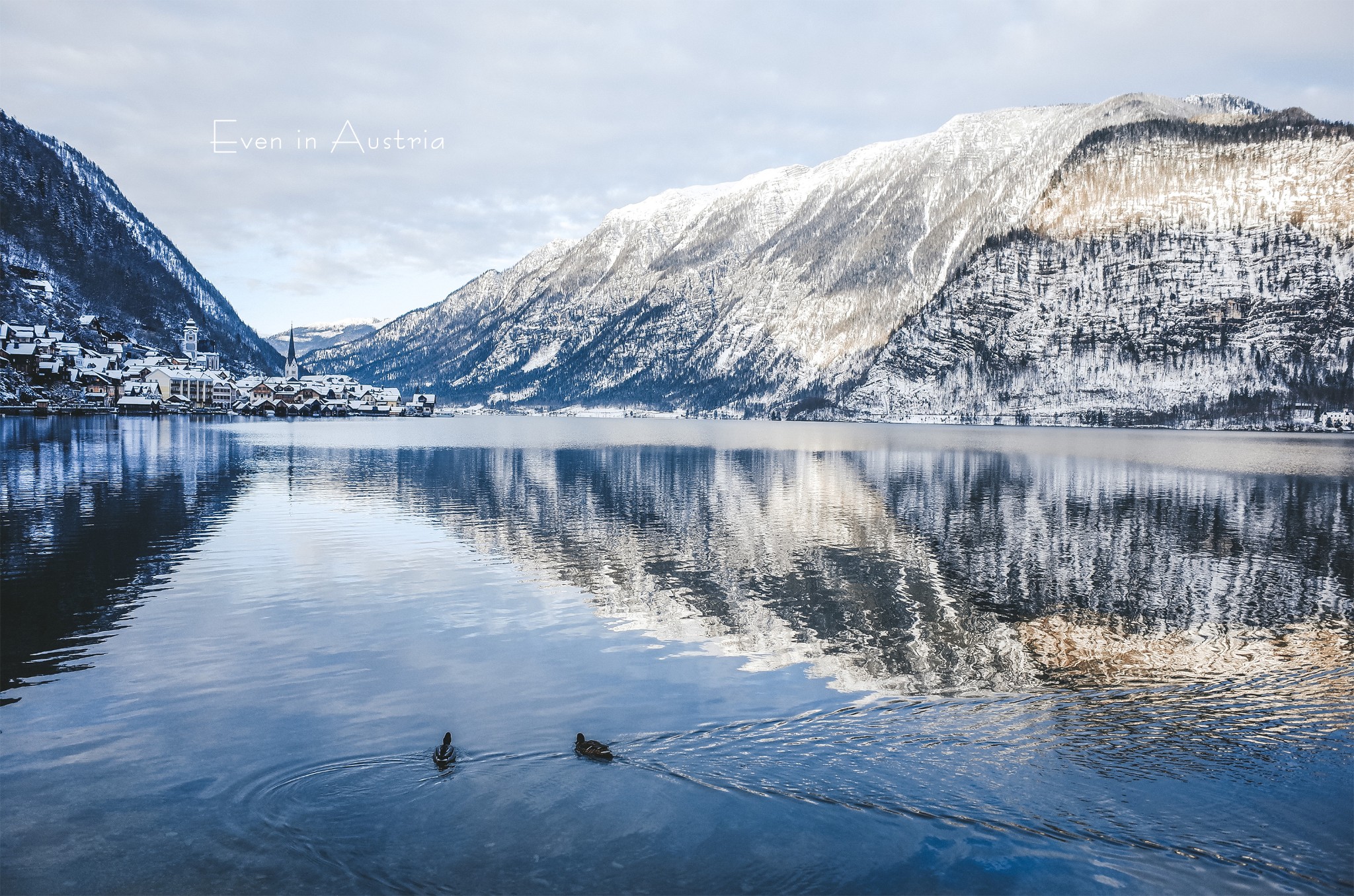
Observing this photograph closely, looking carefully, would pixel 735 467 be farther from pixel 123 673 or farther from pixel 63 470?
pixel 123 673

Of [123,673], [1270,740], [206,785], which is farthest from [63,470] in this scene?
[1270,740]

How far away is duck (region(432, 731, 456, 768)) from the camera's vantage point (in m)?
16.5

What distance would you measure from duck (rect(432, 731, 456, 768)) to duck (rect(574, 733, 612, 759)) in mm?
2350

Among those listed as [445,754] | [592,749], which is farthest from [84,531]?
[592,749]

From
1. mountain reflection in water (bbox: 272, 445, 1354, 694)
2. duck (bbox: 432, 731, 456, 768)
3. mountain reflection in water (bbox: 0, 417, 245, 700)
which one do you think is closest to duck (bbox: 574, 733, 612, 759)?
duck (bbox: 432, 731, 456, 768)

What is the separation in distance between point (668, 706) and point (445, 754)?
5.32m

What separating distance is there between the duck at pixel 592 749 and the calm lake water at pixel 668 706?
0.77ft

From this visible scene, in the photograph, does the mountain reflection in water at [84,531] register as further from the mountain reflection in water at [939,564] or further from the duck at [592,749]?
the duck at [592,749]

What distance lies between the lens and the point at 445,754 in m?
16.5

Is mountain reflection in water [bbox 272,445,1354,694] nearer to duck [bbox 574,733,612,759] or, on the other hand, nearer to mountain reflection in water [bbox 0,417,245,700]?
duck [bbox 574,733,612,759]

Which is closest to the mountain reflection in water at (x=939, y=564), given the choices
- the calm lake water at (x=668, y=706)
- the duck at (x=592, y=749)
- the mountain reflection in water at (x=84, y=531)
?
the calm lake water at (x=668, y=706)

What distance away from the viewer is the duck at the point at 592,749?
1694 centimetres

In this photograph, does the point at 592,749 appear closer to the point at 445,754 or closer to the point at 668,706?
the point at 445,754

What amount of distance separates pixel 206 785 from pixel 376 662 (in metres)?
7.68
